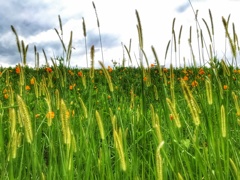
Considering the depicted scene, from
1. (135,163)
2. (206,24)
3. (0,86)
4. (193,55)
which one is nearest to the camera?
(135,163)

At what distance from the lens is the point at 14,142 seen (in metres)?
1.09

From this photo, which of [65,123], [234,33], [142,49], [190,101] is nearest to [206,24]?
[234,33]

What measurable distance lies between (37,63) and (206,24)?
1140 millimetres

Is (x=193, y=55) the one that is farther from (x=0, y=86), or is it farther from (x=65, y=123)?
(x=0, y=86)

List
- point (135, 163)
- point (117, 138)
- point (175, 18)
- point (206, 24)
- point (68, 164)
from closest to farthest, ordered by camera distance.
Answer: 1. point (117, 138)
2. point (68, 164)
3. point (135, 163)
4. point (175, 18)
5. point (206, 24)

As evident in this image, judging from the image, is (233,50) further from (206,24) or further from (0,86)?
(0,86)

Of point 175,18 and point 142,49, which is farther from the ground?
point 175,18

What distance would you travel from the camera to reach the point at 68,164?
1.29m

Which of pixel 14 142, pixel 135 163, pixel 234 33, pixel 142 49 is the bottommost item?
pixel 135 163

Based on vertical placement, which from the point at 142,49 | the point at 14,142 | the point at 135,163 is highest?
the point at 142,49

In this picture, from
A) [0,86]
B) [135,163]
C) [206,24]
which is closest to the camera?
[135,163]

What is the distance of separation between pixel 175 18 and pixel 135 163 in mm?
1005

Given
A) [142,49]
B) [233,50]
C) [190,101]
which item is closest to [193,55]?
[233,50]

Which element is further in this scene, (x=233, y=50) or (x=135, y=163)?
(x=233, y=50)
